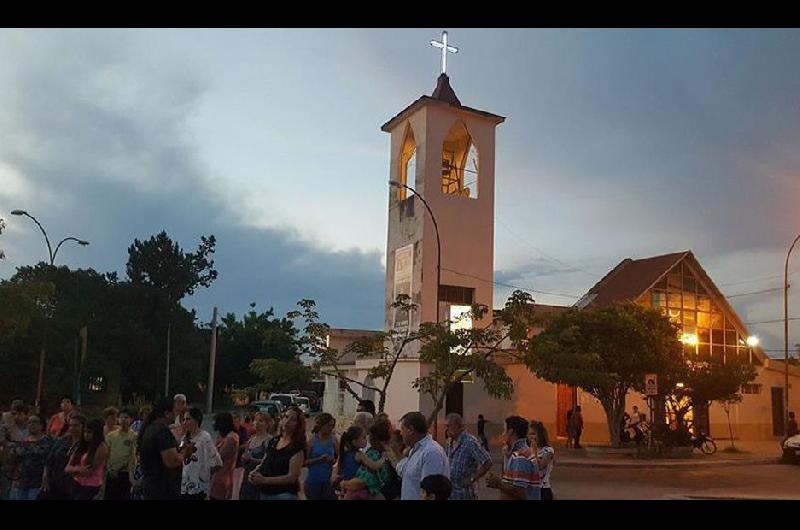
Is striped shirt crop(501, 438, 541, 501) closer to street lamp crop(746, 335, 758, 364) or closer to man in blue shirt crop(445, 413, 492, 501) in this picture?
man in blue shirt crop(445, 413, 492, 501)

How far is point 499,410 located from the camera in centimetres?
3012

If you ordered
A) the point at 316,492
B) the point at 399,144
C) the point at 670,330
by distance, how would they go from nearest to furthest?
the point at 316,492 → the point at 670,330 → the point at 399,144

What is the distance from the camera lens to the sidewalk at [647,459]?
23.0 meters

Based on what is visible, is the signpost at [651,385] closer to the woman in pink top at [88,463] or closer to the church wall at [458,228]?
the church wall at [458,228]

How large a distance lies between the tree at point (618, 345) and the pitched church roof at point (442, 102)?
9755 mm

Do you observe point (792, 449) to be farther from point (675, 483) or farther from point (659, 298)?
point (659, 298)

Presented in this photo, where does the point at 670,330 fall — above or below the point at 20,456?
above

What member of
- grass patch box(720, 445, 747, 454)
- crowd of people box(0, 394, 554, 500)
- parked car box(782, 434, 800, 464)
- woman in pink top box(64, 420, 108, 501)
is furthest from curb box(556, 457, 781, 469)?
woman in pink top box(64, 420, 108, 501)

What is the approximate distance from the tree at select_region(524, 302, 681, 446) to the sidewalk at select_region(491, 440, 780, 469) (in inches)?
58.5

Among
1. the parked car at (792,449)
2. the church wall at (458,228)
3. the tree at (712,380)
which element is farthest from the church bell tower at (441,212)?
the parked car at (792,449)
